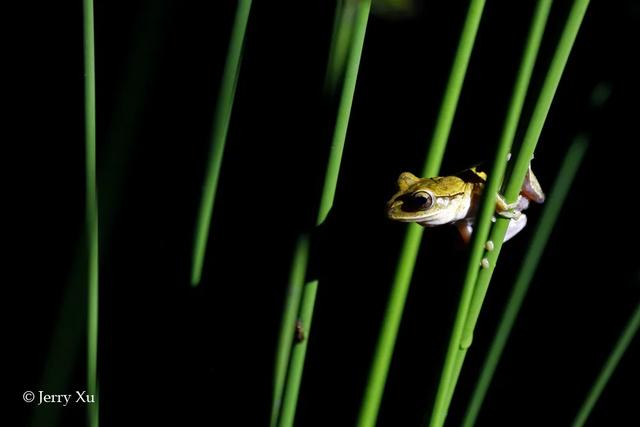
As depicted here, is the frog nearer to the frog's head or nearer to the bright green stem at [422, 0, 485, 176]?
the frog's head

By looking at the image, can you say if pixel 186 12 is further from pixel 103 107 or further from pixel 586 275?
pixel 586 275

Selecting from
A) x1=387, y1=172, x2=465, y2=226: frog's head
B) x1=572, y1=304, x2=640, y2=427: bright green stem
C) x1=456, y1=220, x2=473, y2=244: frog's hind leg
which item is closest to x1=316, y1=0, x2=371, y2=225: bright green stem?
x1=387, y1=172, x2=465, y2=226: frog's head

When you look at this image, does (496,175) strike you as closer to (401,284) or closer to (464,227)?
(401,284)

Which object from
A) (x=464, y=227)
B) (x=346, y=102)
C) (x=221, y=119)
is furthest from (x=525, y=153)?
(x=464, y=227)

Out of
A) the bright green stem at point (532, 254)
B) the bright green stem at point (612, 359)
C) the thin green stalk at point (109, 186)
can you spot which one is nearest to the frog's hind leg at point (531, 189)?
the bright green stem at point (532, 254)

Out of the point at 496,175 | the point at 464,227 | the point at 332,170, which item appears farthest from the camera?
the point at 464,227

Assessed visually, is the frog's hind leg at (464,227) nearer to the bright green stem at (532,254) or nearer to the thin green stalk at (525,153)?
the bright green stem at (532,254)

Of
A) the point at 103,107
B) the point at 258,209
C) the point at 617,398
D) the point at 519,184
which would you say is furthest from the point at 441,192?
the point at 617,398
